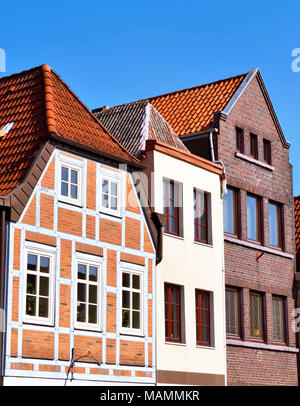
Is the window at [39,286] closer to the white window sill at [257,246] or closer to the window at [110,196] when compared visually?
the window at [110,196]

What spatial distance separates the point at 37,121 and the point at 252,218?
399 inches

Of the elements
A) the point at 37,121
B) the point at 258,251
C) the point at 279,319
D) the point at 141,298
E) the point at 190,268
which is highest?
the point at 37,121

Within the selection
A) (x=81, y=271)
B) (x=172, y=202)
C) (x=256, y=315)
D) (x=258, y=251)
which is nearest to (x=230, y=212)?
(x=258, y=251)

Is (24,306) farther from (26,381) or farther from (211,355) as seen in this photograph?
(211,355)

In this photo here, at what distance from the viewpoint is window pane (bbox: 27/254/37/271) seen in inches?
821

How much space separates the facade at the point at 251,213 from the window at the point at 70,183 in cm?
719

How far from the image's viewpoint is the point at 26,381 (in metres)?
20.2

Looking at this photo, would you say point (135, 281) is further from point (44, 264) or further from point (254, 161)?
point (254, 161)

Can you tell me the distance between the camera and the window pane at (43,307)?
21.0 metres

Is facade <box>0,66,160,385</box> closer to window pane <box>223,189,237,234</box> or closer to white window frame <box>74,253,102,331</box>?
white window frame <box>74,253,102,331</box>

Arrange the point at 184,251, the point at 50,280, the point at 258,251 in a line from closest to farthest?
the point at 50,280, the point at 184,251, the point at 258,251

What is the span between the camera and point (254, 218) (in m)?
30.6

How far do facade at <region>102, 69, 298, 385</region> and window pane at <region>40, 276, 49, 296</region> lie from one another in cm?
848

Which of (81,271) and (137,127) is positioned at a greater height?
(137,127)
